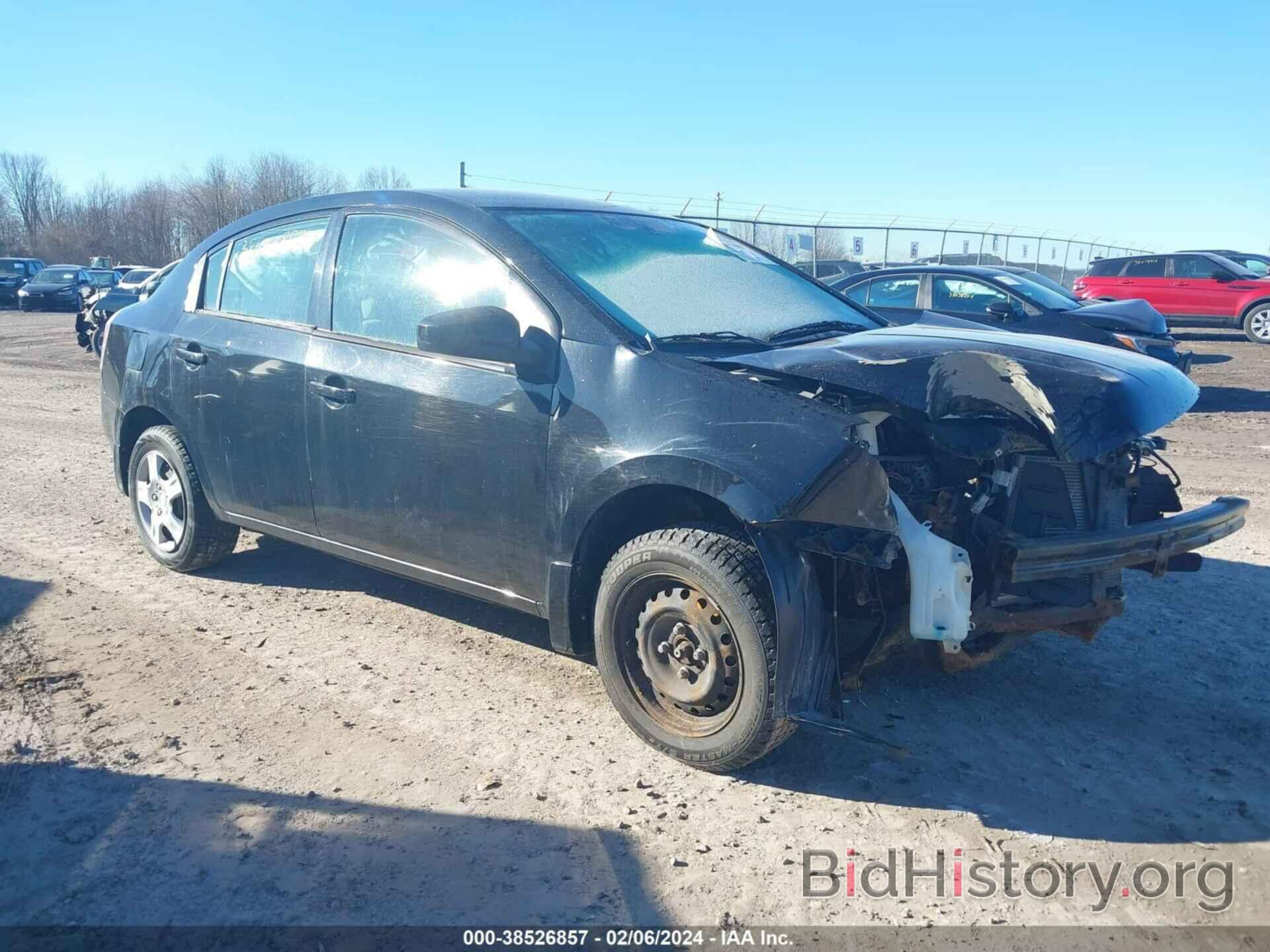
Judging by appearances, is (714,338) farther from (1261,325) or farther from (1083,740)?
(1261,325)

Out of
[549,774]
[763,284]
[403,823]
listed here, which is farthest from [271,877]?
[763,284]

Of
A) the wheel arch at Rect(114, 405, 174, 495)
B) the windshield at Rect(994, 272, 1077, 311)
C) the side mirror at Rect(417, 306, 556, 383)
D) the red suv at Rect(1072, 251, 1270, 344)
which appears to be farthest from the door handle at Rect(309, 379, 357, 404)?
the red suv at Rect(1072, 251, 1270, 344)

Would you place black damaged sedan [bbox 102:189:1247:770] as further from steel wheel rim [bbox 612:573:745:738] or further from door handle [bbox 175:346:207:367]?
door handle [bbox 175:346:207:367]

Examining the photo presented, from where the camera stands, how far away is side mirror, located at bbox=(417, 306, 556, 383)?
3.53 meters

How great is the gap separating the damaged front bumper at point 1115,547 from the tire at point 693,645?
786 millimetres

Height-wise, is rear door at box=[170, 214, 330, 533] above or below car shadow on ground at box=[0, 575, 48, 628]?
above

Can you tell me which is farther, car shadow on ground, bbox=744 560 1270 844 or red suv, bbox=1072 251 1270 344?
red suv, bbox=1072 251 1270 344

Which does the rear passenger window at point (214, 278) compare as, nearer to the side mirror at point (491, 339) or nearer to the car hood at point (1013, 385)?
the side mirror at point (491, 339)

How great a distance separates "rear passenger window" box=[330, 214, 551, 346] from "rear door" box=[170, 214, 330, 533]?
0.24 metres

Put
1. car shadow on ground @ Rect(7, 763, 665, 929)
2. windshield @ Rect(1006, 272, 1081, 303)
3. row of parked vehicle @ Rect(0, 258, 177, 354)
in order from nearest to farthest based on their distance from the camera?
car shadow on ground @ Rect(7, 763, 665, 929), windshield @ Rect(1006, 272, 1081, 303), row of parked vehicle @ Rect(0, 258, 177, 354)

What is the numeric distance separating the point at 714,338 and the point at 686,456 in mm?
713

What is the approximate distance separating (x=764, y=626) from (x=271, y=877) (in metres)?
1.56

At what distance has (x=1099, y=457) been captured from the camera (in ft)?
10.8

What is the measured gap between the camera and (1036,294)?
10734mm
